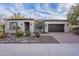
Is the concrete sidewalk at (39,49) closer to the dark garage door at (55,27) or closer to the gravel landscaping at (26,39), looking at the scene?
the gravel landscaping at (26,39)

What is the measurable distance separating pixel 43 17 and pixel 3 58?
1730mm

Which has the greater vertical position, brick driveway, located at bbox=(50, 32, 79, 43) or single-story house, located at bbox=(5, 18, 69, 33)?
single-story house, located at bbox=(5, 18, 69, 33)

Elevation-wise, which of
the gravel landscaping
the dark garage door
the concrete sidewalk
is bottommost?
the concrete sidewalk

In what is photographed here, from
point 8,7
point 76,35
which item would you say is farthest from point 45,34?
point 8,7

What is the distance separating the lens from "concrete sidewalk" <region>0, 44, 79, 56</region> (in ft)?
20.8

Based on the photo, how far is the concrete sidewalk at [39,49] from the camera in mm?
6331

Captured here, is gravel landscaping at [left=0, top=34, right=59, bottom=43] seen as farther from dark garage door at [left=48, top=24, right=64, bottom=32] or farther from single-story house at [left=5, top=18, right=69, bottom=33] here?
dark garage door at [left=48, top=24, right=64, bottom=32]

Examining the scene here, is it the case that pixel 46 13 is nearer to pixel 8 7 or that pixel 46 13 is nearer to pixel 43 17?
pixel 43 17

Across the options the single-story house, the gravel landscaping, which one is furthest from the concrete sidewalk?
the single-story house

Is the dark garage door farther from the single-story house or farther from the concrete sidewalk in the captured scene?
the concrete sidewalk

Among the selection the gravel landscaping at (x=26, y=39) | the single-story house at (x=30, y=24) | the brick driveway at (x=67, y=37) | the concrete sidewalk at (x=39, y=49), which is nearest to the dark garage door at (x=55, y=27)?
the single-story house at (x=30, y=24)

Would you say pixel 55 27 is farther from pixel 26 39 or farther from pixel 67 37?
pixel 26 39

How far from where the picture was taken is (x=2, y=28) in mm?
6445

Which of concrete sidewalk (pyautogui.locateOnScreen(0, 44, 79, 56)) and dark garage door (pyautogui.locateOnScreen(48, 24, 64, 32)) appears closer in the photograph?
concrete sidewalk (pyautogui.locateOnScreen(0, 44, 79, 56))
